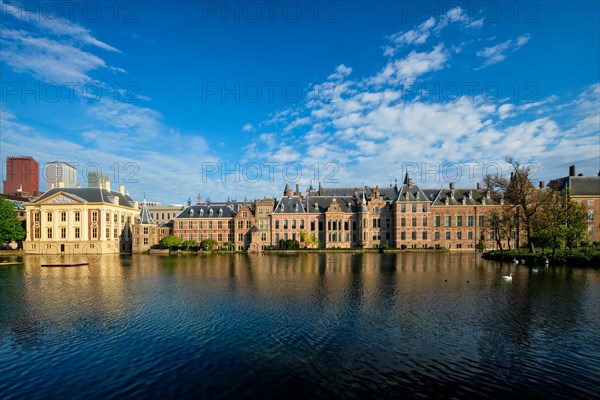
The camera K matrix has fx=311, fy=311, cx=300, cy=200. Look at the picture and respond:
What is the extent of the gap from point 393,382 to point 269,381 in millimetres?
5176

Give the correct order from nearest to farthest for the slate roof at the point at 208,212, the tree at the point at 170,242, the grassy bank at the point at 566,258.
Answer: the grassy bank at the point at 566,258
the tree at the point at 170,242
the slate roof at the point at 208,212

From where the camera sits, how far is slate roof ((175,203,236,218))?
87.2m

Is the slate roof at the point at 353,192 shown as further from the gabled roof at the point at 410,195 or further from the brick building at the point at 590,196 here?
the brick building at the point at 590,196

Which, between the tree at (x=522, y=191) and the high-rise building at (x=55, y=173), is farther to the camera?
the high-rise building at (x=55, y=173)

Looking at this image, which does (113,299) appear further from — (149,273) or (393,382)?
(393,382)

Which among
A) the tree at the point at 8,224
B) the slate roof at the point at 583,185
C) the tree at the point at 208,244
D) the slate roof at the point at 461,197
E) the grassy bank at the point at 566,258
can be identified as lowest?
the tree at the point at 208,244

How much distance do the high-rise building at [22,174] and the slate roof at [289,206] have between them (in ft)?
403

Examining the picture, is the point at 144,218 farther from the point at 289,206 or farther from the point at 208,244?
the point at 289,206

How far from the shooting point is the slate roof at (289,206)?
8481 cm

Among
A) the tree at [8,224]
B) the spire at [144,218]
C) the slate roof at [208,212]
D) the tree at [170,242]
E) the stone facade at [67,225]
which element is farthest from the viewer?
the slate roof at [208,212]

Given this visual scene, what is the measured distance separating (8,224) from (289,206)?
217 ft

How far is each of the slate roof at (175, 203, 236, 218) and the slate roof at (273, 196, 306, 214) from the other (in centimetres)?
1325

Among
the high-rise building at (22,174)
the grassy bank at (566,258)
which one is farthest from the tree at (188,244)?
the high-rise building at (22,174)

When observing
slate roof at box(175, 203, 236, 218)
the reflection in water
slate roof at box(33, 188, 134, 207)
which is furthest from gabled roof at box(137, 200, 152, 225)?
the reflection in water
